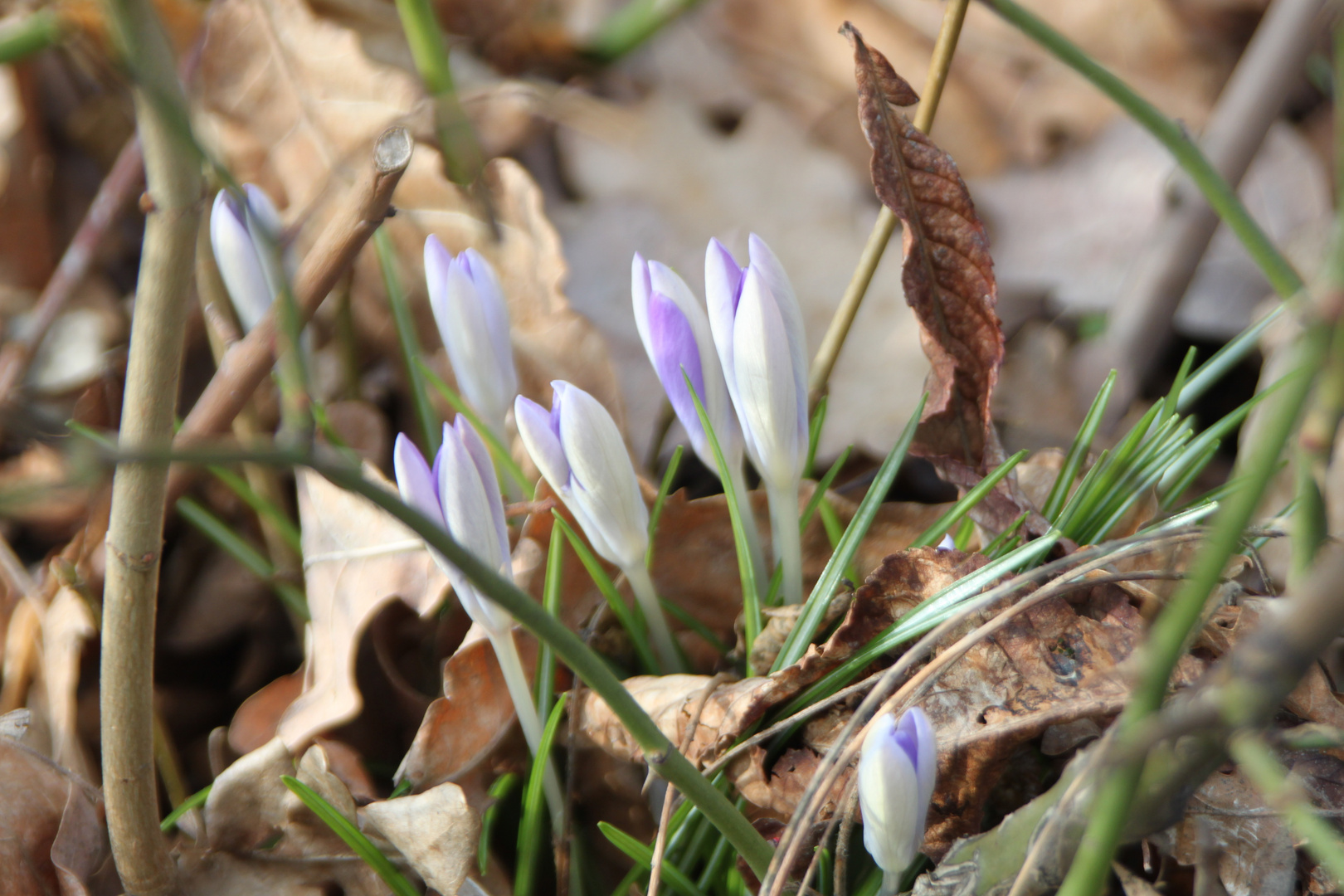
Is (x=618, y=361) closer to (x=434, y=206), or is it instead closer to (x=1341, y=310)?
(x=434, y=206)

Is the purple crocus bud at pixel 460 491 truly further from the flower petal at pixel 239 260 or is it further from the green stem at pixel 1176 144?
the green stem at pixel 1176 144

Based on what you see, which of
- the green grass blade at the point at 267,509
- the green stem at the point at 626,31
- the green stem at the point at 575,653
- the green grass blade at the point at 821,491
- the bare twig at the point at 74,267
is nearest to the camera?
the green stem at the point at 575,653

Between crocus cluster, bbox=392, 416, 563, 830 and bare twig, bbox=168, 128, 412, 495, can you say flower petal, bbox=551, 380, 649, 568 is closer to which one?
crocus cluster, bbox=392, 416, 563, 830

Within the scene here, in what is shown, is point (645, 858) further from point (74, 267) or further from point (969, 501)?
point (74, 267)

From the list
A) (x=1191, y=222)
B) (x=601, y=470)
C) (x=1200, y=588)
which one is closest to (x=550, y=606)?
(x=601, y=470)

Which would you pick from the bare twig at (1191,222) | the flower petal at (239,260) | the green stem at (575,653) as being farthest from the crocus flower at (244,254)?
the bare twig at (1191,222)

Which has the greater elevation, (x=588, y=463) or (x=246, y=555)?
(x=588, y=463)

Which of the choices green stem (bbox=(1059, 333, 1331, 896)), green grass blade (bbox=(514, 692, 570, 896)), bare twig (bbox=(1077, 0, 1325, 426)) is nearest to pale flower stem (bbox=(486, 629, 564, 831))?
green grass blade (bbox=(514, 692, 570, 896))
